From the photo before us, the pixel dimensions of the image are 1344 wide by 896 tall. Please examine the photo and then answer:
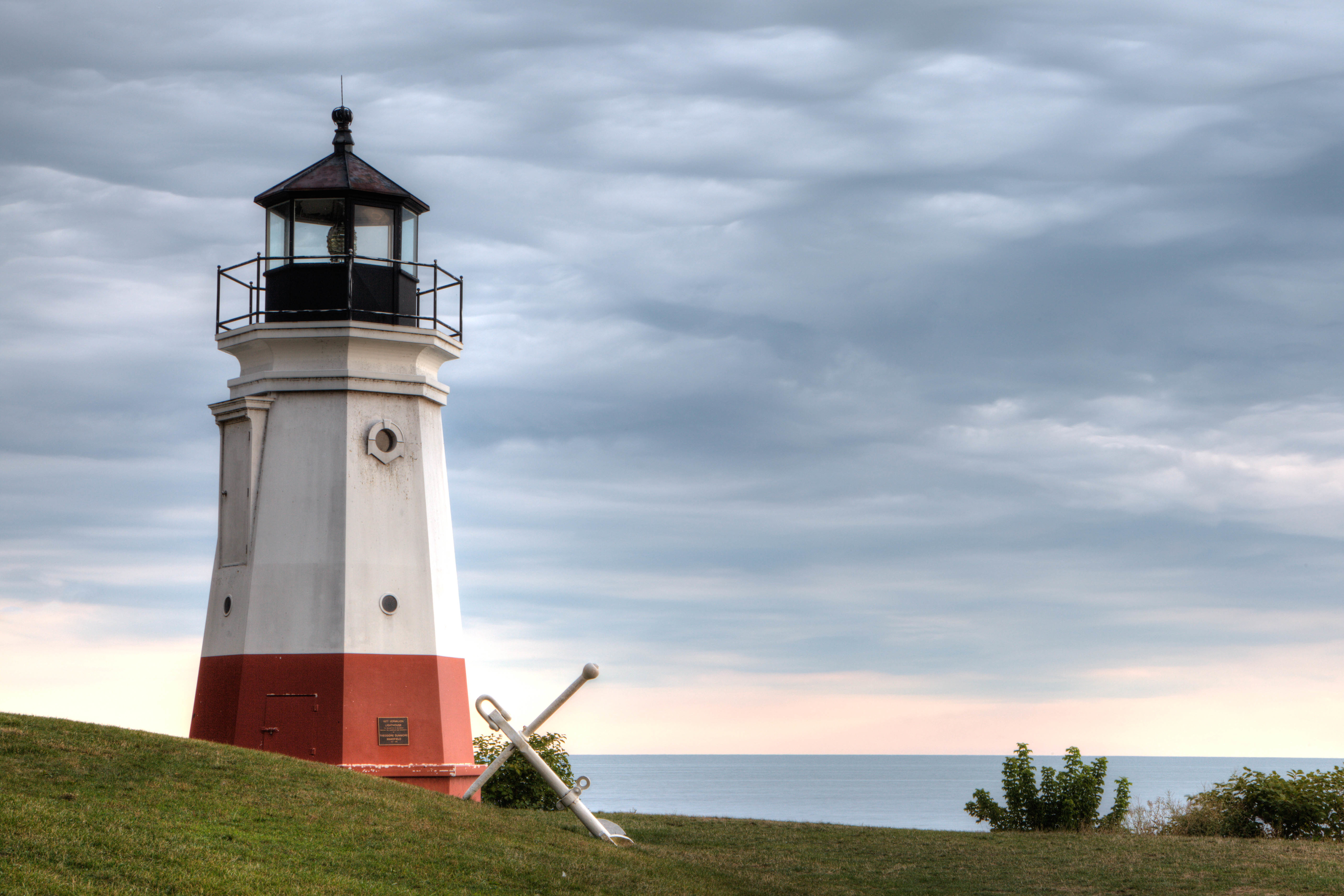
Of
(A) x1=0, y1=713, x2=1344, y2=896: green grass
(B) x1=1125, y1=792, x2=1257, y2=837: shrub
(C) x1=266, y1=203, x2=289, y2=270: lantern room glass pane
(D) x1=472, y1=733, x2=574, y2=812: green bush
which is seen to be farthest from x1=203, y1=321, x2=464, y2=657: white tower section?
(B) x1=1125, y1=792, x2=1257, y2=837: shrub

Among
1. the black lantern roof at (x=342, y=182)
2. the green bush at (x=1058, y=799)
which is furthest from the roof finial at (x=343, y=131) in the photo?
the green bush at (x=1058, y=799)

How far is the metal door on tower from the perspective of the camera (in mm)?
18375

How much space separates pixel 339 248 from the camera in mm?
19859

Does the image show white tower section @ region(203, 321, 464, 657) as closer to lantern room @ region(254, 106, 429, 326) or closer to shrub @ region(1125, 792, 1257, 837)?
lantern room @ region(254, 106, 429, 326)

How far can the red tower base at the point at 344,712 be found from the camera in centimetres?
1842

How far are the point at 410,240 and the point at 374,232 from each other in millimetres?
606

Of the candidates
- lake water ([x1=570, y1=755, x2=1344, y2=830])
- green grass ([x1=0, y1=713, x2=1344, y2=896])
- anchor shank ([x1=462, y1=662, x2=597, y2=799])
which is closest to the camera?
green grass ([x1=0, y1=713, x2=1344, y2=896])

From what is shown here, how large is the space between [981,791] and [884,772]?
573 feet

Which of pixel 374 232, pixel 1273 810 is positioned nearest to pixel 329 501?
pixel 374 232

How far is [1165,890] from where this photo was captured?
1523 cm

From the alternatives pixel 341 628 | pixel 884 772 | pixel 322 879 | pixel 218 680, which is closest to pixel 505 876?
pixel 322 879

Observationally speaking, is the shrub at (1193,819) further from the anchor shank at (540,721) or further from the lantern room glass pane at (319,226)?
the lantern room glass pane at (319,226)

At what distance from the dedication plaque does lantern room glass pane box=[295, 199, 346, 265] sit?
6.76m

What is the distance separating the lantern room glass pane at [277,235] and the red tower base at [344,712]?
5.70 metres
